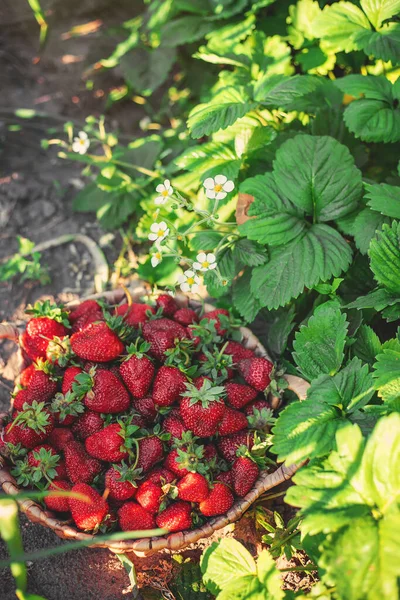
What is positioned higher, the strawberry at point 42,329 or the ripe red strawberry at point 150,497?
the strawberry at point 42,329

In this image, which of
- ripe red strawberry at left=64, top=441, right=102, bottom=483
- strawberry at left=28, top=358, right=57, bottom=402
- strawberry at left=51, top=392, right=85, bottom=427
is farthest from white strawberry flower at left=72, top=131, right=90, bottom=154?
ripe red strawberry at left=64, top=441, right=102, bottom=483

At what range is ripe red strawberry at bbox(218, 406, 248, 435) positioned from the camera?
1500 millimetres

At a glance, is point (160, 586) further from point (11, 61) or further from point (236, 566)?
point (11, 61)

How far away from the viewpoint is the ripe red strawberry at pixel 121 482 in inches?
55.7

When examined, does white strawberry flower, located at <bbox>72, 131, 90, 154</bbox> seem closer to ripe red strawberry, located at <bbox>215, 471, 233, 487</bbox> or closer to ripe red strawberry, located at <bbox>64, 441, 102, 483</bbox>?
ripe red strawberry, located at <bbox>64, 441, 102, 483</bbox>

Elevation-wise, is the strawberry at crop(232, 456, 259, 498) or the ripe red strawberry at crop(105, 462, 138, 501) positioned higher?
the ripe red strawberry at crop(105, 462, 138, 501)

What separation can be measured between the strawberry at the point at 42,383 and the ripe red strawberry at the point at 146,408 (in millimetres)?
231

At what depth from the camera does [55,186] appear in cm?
246

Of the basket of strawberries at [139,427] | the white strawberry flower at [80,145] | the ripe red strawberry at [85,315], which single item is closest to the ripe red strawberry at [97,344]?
the basket of strawberries at [139,427]

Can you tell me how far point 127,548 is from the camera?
1347 mm

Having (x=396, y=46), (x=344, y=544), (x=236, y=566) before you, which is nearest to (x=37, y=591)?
(x=236, y=566)

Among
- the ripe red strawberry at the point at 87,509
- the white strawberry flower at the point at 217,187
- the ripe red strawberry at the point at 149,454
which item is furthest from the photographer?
the white strawberry flower at the point at 217,187

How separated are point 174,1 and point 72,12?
0.81 m

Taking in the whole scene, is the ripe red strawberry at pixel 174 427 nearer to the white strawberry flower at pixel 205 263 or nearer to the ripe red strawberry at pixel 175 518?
the ripe red strawberry at pixel 175 518
